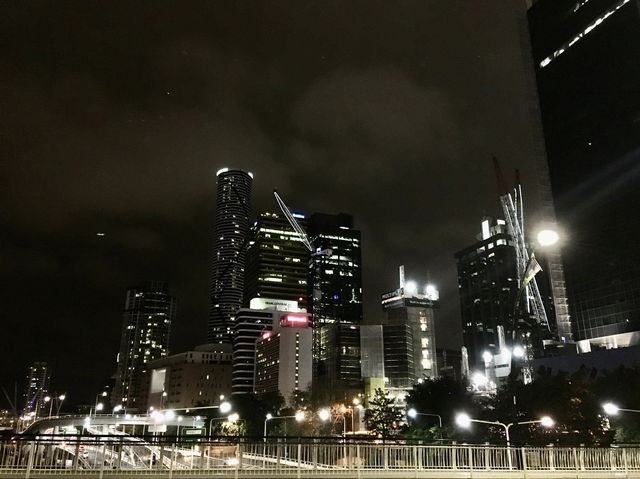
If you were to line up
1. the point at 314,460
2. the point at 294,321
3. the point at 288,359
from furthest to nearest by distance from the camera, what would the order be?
the point at 294,321 < the point at 288,359 < the point at 314,460

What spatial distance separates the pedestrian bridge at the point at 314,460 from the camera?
1633 centimetres

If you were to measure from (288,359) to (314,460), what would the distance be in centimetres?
15765

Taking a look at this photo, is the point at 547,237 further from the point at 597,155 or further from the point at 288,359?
the point at 288,359

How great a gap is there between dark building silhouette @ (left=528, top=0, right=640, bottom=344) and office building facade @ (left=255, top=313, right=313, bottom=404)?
85597 millimetres

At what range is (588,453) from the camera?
23.3 meters

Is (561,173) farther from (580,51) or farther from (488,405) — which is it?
(488,405)

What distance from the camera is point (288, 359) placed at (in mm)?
172750

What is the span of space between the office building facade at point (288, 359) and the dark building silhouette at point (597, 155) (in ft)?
281

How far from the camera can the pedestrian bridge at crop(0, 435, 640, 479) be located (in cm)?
1633

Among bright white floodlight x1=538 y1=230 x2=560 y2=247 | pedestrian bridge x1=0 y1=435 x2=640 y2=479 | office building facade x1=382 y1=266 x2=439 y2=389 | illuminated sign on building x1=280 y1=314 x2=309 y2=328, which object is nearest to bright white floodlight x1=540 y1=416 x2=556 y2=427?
pedestrian bridge x1=0 y1=435 x2=640 y2=479

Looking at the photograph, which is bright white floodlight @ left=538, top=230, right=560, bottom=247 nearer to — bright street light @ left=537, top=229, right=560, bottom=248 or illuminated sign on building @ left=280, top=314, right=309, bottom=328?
bright street light @ left=537, top=229, right=560, bottom=248

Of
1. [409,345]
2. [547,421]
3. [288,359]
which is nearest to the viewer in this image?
[547,421]

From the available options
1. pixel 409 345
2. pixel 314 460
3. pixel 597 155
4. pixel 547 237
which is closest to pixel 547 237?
pixel 547 237

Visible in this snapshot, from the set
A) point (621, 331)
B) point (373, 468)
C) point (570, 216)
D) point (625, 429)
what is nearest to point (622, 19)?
point (570, 216)
